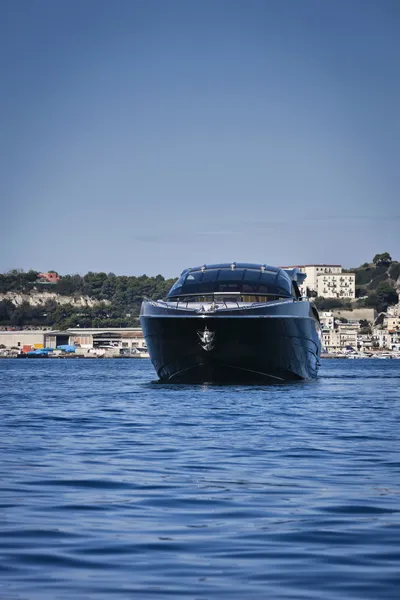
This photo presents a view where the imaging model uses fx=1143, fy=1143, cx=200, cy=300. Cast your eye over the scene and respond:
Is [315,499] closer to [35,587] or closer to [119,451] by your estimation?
[35,587]

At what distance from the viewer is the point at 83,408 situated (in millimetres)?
30812

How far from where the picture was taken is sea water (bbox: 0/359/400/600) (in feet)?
28.8

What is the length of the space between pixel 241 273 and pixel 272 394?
11113 mm

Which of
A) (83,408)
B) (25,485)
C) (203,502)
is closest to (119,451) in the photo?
(25,485)

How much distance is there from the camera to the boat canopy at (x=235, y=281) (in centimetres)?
4478

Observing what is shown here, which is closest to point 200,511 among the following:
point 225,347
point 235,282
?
point 225,347

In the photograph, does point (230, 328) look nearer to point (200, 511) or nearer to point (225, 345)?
point (225, 345)

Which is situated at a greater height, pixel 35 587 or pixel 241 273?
pixel 241 273

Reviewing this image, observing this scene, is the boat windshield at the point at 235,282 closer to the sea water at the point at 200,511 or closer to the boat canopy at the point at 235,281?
the boat canopy at the point at 235,281

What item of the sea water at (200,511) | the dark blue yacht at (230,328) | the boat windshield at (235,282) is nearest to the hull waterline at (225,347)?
the dark blue yacht at (230,328)

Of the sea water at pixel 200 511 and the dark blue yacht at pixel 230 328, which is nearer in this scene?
the sea water at pixel 200 511

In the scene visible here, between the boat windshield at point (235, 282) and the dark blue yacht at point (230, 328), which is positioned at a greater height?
the boat windshield at point (235, 282)

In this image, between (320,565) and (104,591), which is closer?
(104,591)

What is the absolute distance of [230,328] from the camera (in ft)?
130
